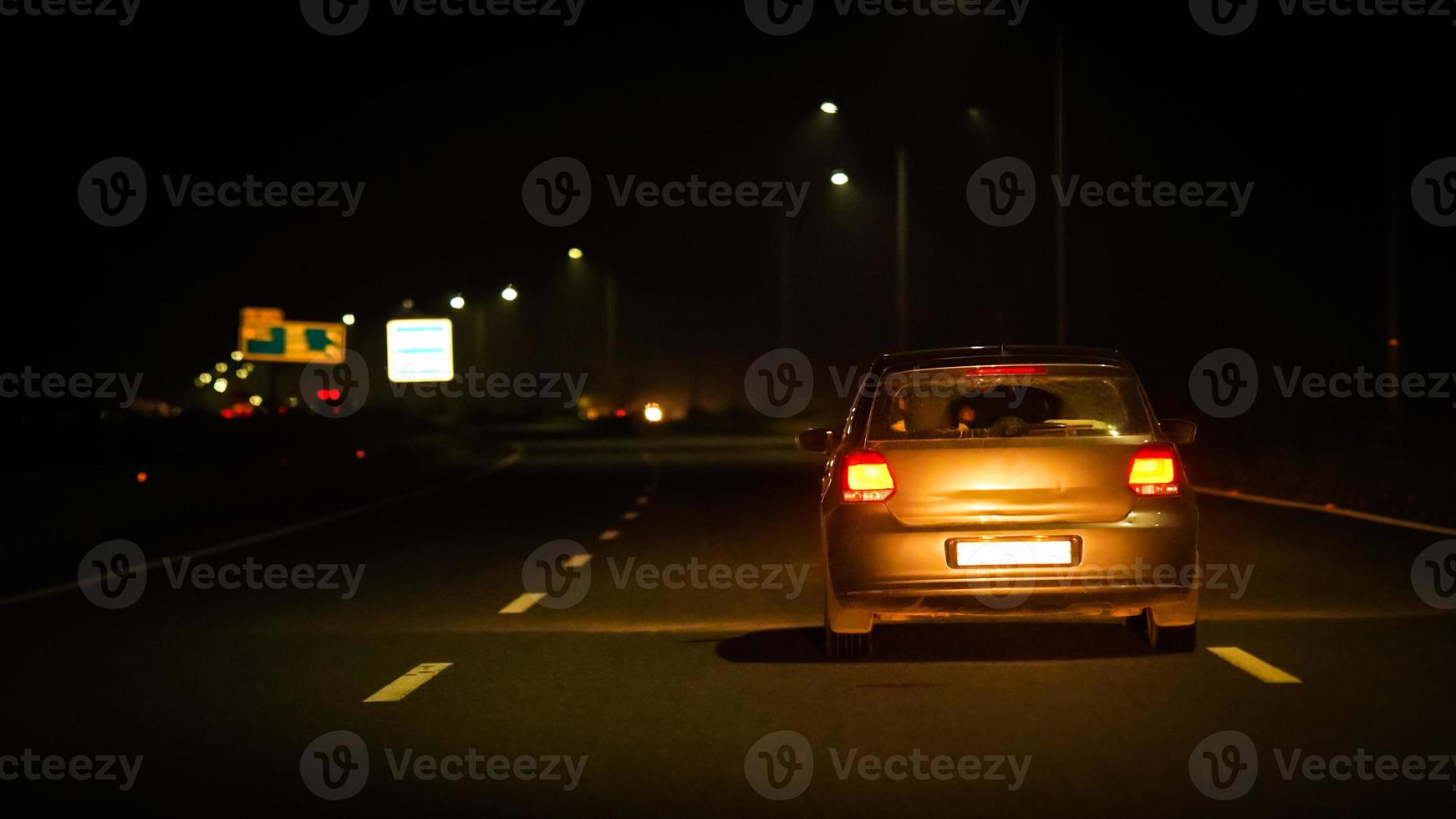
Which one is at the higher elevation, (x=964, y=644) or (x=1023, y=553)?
(x=1023, y=553)

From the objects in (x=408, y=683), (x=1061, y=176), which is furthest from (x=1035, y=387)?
(x=1061, y=176)

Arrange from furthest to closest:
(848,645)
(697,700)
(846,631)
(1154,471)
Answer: (848,645), (846,631), (1154,471), (697,700)

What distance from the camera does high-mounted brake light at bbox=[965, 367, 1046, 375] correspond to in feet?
33.5

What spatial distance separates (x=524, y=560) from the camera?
699 inches

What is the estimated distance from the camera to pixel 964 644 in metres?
11.3

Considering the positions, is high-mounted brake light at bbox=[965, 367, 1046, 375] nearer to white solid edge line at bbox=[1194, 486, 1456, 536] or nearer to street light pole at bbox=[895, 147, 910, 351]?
white solid edge line at bbox=[1194, 486, 1456, 536]

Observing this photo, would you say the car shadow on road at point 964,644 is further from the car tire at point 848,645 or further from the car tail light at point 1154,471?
the car tail light at point 1154,471

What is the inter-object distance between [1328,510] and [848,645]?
44.8 feet

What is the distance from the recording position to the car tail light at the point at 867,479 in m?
10.2

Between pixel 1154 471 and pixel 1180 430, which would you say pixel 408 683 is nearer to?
pixel 1154 471

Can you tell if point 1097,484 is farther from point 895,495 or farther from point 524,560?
point 524,560

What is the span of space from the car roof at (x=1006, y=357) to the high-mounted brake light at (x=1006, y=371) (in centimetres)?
3

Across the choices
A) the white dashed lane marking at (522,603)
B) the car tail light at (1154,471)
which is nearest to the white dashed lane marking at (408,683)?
the white dashed lane marking at (522,603)

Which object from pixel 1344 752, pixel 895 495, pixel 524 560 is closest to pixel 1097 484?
pixel 895 495
